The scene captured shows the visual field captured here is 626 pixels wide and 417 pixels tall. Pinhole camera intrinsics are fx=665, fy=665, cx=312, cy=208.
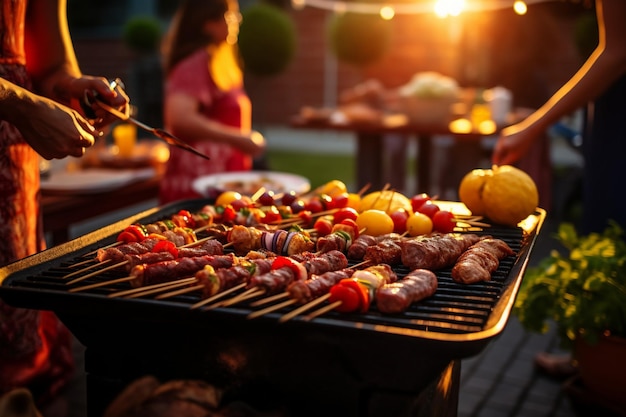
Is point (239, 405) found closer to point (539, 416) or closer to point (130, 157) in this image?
point (539, 416)

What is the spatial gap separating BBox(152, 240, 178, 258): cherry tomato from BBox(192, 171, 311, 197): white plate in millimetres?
1478

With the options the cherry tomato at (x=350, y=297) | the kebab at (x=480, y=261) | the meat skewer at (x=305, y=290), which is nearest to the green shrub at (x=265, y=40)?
the kebab at (x=480, y=261)

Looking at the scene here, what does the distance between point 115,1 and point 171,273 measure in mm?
23250

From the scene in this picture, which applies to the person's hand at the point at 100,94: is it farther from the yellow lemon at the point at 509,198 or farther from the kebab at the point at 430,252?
the yellow lemon at the point at 509,198

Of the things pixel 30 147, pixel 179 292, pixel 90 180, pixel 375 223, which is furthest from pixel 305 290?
pixel 90 180

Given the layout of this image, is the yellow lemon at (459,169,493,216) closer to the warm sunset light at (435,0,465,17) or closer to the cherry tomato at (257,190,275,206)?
the cherry tomato at (257,190,275,206)

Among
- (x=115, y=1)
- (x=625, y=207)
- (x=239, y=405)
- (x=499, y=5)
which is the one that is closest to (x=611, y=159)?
(x=625, y=207)

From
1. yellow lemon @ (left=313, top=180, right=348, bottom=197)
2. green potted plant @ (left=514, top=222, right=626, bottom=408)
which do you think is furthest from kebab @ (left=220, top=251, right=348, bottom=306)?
green potted plant @ (left=514, top=222, right=626, bottom=408)

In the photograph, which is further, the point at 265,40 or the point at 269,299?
the point at 265,40

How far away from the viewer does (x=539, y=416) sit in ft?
12.4

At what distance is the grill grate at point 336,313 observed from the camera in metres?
1.71

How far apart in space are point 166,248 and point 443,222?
1.15m

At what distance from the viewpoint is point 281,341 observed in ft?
6.27

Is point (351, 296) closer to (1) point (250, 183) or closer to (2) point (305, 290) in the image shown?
(2) point (305, 290)
